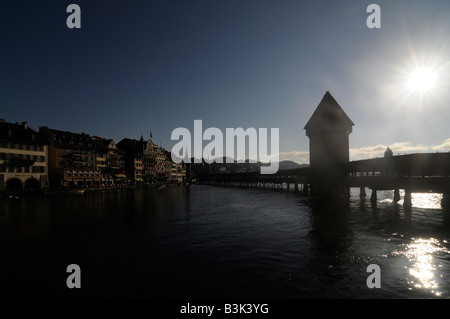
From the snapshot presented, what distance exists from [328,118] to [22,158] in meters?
84.5

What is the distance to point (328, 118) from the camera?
7862 centimetres

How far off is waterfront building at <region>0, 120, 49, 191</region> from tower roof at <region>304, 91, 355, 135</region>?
257 ft

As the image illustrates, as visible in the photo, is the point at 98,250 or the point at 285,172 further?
the point at 285,172

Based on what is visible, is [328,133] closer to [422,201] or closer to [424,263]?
[422,201]

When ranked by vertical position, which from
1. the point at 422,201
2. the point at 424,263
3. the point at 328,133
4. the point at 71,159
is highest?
the point at 328,133

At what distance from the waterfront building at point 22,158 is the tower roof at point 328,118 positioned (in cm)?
7845

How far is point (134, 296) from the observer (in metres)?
10.5

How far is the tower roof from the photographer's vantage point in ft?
249

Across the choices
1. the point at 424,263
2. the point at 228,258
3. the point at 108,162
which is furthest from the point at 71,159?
the point at 424,263

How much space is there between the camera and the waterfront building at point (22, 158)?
58188 millimetres

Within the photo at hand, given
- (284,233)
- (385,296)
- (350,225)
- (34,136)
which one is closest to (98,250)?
(284,233)

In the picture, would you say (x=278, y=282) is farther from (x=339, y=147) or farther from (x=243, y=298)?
(x=339, y=147)

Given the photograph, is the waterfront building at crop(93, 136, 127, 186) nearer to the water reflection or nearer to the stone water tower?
the stone water tower
